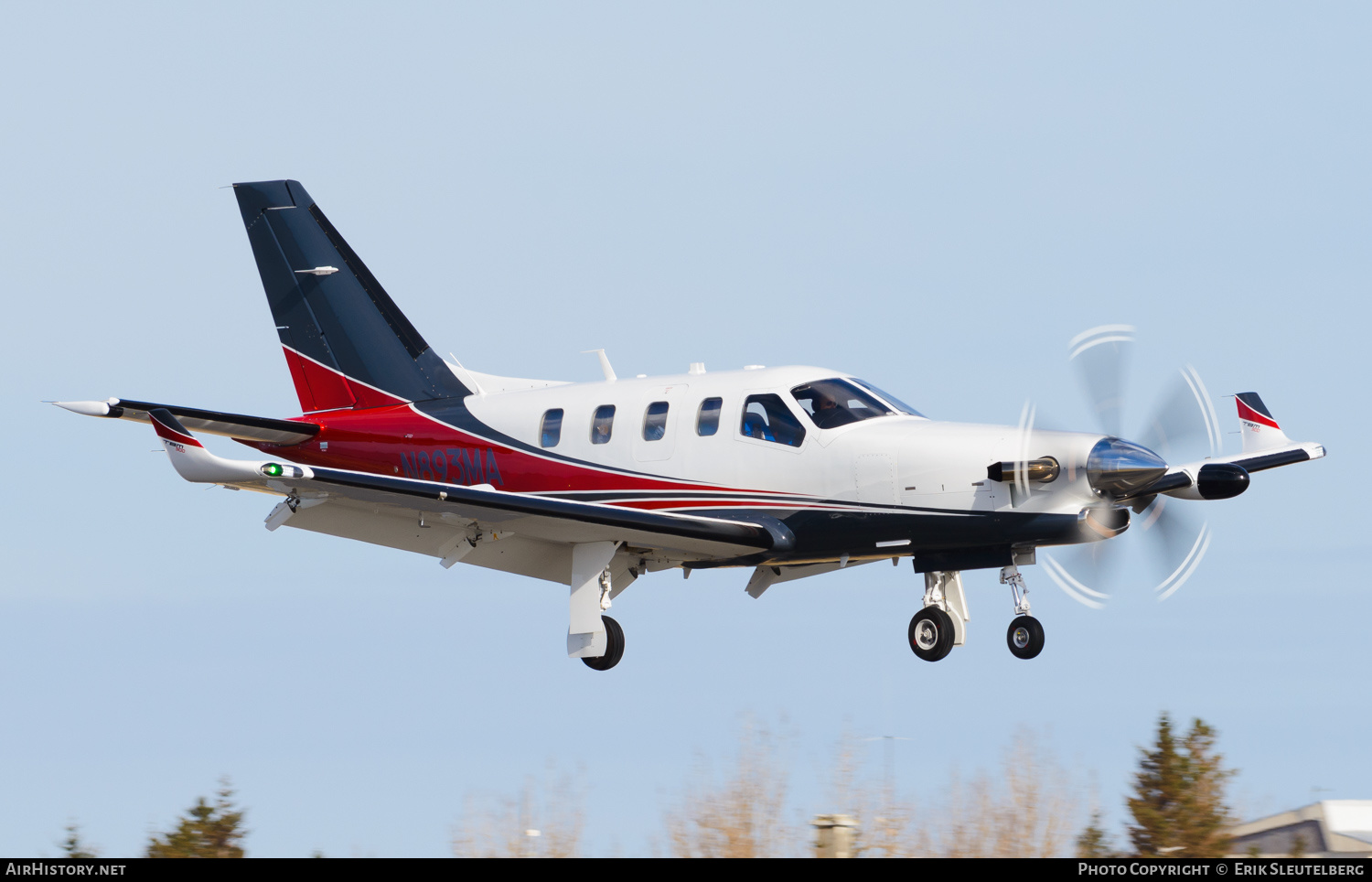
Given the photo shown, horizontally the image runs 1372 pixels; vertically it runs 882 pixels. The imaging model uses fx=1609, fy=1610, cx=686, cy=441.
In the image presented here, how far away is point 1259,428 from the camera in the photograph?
825 inches

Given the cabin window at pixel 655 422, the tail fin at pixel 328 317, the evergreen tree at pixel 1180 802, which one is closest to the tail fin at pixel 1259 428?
the evergreen tree at pixel 1180 802

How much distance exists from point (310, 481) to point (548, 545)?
13.1 ft

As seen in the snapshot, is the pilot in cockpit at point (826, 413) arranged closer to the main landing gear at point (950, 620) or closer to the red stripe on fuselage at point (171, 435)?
the main landing gear at point (950, 620)

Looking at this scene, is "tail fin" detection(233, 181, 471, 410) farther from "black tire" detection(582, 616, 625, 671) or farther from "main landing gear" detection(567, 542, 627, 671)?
"black tire" detection(582, 616, 625, 671)

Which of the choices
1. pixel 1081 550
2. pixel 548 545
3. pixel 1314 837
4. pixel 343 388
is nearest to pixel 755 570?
pixel 548 545

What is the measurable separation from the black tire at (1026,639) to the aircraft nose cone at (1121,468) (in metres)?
1.79

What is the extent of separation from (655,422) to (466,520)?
247 cm

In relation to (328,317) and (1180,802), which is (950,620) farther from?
(328,317)

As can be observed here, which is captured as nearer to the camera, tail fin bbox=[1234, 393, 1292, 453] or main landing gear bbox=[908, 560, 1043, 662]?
main landing gear bbox=[908, 560, 1043, 662]

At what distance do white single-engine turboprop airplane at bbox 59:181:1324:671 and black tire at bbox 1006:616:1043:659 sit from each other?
0.02 m

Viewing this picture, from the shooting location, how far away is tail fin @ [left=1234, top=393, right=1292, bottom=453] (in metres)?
Result: 20.9

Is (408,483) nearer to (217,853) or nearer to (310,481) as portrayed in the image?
(310,481)

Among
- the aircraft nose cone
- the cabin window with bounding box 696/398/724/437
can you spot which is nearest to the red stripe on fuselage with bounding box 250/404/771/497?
the cabin window with bounding box 696/398/724/437
